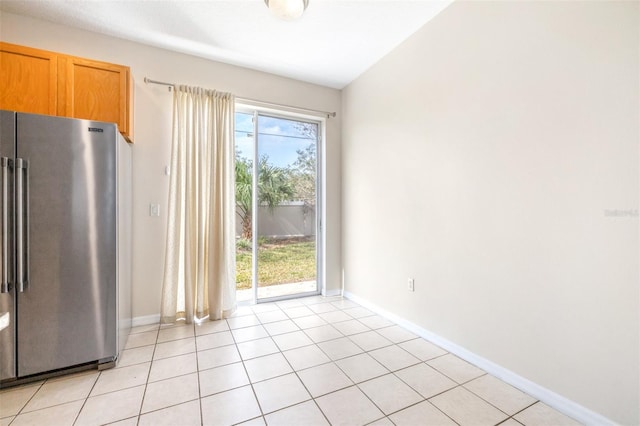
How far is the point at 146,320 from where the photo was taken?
9.31 ft

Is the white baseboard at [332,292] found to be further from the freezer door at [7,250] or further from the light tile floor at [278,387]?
the freezer door at [7,250]

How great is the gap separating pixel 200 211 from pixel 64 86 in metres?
1.49

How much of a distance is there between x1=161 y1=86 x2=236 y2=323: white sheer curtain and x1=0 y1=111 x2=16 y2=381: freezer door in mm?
1128

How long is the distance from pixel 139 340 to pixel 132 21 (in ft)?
9.51

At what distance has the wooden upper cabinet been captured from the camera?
2.13 metres

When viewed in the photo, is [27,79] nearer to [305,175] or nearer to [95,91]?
[95,91]

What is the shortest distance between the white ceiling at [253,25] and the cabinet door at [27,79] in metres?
0.48

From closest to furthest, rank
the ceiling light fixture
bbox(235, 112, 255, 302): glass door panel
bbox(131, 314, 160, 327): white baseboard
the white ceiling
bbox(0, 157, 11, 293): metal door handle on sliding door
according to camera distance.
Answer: bbox(0, 157, 11, 293): metal door handle on sliding door → the ceiling light fixture → the white ceiling → bbox(131, 314, 160, 327): white baseboard → bbox(235, 112, 255, 302): glass door panel

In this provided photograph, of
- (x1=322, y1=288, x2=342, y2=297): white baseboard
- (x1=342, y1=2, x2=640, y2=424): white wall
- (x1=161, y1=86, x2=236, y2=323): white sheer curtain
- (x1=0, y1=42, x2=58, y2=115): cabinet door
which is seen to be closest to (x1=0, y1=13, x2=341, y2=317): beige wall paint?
(x1=161, y1=86, x2=236, y2=323): white sheer curtain

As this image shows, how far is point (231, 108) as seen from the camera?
10.1 ft

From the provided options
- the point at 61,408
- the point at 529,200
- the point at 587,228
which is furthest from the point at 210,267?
the point at 587,228

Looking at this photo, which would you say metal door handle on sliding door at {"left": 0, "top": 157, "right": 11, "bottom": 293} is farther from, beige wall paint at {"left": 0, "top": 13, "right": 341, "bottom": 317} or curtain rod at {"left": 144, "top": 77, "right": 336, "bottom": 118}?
curtain rod at {"left": 144, "top": 77, "right": 336, "bottom": 118}

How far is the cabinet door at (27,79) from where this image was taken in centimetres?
212

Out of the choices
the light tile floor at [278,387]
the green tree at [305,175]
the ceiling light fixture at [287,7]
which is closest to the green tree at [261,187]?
the green tree at [305,175]
